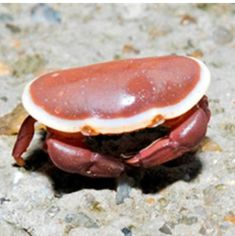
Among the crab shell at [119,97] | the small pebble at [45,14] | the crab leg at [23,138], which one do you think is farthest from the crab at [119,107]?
the small pebble at [45,14]

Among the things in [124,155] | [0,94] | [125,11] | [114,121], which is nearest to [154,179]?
[124,155]

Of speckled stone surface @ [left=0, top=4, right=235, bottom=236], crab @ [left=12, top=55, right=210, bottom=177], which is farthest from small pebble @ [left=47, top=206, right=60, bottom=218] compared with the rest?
crab @ [left=12, top=55, right=210, bottom=177]

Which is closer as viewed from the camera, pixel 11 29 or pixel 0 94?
pixel 0 94

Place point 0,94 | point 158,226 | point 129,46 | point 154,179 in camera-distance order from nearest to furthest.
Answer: point 158,226 < point 154,179 < point 0,94 < point 129,46

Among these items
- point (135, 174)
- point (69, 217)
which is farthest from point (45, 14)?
point (69, 217)

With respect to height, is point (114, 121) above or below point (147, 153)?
above

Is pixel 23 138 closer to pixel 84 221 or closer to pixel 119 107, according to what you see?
pixel 84 221

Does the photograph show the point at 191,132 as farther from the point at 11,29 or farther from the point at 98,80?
the point at 11,29
